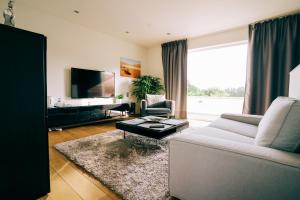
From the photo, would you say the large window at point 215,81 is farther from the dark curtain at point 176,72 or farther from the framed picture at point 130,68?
the framed picture at point 130,68

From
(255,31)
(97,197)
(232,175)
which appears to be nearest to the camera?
(232,175)

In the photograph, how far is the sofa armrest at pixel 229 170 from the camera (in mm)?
751

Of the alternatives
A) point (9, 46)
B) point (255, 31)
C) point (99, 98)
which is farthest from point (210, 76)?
point (9, 46)

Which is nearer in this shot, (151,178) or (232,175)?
(232,175)

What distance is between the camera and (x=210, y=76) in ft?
16.5

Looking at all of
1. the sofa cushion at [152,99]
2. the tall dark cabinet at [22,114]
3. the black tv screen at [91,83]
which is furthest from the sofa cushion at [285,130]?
the black tv screen at [91,83]

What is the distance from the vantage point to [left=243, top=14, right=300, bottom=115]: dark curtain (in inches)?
129

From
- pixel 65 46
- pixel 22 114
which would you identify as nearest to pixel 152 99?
pixel 65 46

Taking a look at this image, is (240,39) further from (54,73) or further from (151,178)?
(54,73)

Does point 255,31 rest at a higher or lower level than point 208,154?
higher

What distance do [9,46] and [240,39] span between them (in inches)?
176

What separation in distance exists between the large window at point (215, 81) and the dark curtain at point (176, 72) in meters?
0.36

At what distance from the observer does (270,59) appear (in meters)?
3.49

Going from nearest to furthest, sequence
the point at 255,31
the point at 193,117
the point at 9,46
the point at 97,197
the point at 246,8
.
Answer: the point at 9,46 < the point at 97,197 < the point at 246,8 < the point at 255,31 < the point at 193,117
